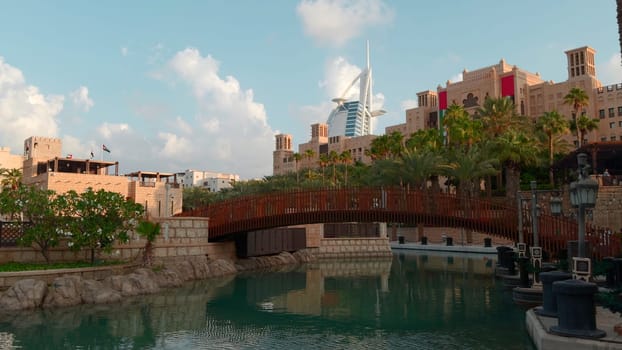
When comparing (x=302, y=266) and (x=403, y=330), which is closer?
(x=403, y=330)

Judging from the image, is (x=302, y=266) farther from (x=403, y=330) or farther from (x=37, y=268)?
(x=403, y=330)

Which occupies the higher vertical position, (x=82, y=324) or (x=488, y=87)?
(x=488, y=87)

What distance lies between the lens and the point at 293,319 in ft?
53.4

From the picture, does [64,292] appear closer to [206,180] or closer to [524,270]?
[524,270]

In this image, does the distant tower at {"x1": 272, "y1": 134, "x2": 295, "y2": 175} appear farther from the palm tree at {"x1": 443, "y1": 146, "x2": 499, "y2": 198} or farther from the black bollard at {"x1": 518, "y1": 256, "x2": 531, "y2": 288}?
the black bollard at {"x1": 518, "y1": 256, "x2": 531, "y2": 288}


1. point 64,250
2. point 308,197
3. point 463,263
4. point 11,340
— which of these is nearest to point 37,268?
point 64,250

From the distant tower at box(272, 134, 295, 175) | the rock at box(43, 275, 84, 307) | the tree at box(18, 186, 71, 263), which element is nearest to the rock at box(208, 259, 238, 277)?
the tree at box(18, 186, 71, 263)

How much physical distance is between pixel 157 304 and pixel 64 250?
622 centimetres

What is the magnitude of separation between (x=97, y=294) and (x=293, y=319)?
791 centimetres

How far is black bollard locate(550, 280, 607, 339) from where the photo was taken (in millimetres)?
9555

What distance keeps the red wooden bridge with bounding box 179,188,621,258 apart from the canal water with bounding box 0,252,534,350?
2.99 meters

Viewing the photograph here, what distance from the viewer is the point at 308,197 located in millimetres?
26797

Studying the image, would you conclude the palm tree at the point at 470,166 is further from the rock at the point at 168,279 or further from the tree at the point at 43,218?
the tree at the point at 43,218

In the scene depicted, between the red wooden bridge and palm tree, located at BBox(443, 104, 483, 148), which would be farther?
palm tree, located at BBox(443, 104, 483, 148)
